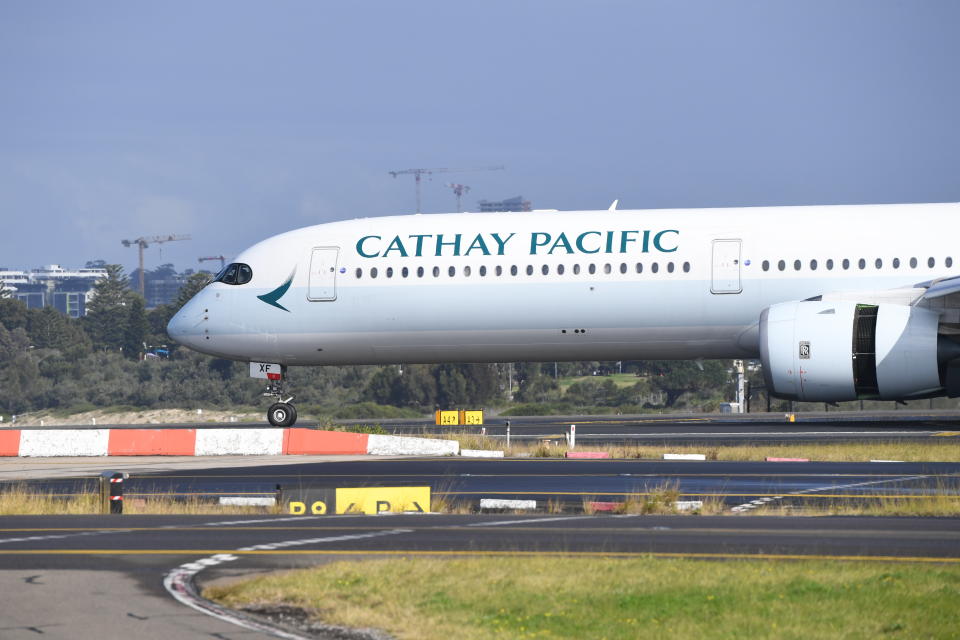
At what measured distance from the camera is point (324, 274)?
35688 millimetres

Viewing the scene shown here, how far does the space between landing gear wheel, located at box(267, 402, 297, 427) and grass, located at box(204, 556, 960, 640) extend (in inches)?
907

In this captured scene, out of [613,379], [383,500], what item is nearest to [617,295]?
[383,500]

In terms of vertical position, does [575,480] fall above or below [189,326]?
below

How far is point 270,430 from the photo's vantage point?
109 feet

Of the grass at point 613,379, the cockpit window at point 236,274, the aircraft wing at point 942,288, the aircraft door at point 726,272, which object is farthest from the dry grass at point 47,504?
the grass at point 613,379

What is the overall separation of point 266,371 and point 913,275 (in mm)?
17210

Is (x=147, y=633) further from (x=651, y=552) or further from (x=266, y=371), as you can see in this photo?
(x=266, y=371)

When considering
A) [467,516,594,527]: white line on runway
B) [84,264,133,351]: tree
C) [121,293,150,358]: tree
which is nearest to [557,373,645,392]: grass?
[121,293,150,358]: tree

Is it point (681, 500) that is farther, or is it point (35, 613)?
point (681, 500)

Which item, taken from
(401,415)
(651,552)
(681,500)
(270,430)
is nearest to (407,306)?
(270,430)

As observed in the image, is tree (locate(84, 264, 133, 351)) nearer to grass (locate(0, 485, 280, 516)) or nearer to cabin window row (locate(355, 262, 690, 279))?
cabin window row (locate(355, 262, 690, 279))

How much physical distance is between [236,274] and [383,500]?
1769cm

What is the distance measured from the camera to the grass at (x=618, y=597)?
35.9 ft

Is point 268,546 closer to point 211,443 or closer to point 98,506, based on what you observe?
point 98,506
